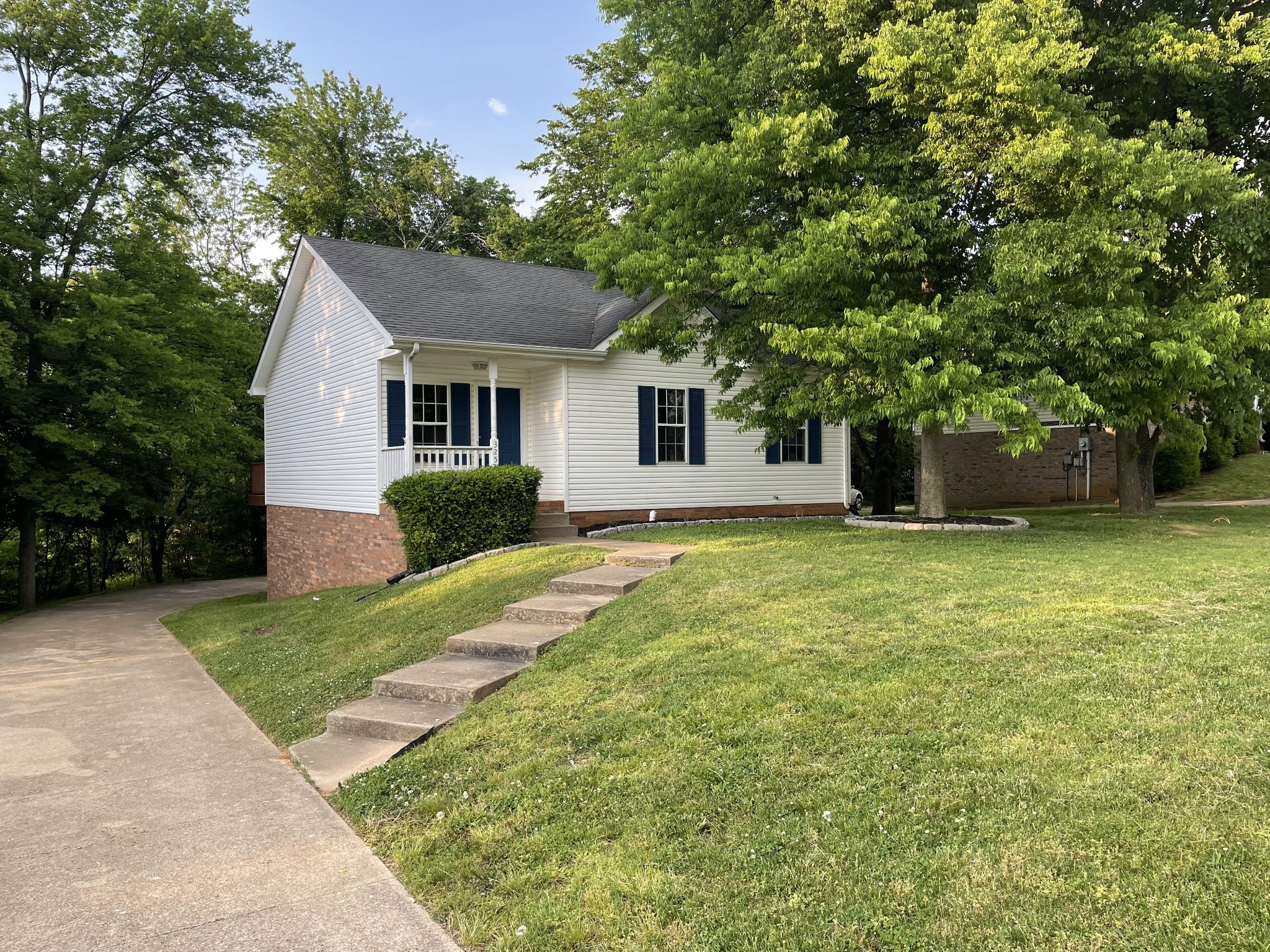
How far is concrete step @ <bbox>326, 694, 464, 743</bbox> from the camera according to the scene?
524cm

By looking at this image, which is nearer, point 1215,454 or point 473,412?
point 473,412

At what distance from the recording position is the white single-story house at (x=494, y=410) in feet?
45.6

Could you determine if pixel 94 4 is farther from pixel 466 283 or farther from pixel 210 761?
pixel 210 761

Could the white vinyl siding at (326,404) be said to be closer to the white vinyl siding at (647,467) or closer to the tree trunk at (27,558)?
the white vinyl siding at (647,467)

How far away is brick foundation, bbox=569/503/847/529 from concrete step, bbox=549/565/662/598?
5.71m

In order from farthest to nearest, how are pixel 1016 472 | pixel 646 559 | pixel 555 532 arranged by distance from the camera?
1. pixel 1016 472
2. pixel 555 532
3. pixel 646 559

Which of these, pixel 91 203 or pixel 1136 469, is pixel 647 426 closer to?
pixel 1136 469

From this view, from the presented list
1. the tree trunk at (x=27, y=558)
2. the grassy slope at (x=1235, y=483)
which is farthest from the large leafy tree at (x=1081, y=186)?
the tree trunk at (x=27, y=558)

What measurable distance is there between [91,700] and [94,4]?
21.2 m

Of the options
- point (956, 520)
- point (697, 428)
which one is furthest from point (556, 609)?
point (697, 428)

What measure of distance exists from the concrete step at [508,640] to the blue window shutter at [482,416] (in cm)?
808

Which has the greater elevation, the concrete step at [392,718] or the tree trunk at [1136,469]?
the tree trunk at [1136,469]

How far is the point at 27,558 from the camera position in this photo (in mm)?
21578

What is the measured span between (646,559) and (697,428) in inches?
267
